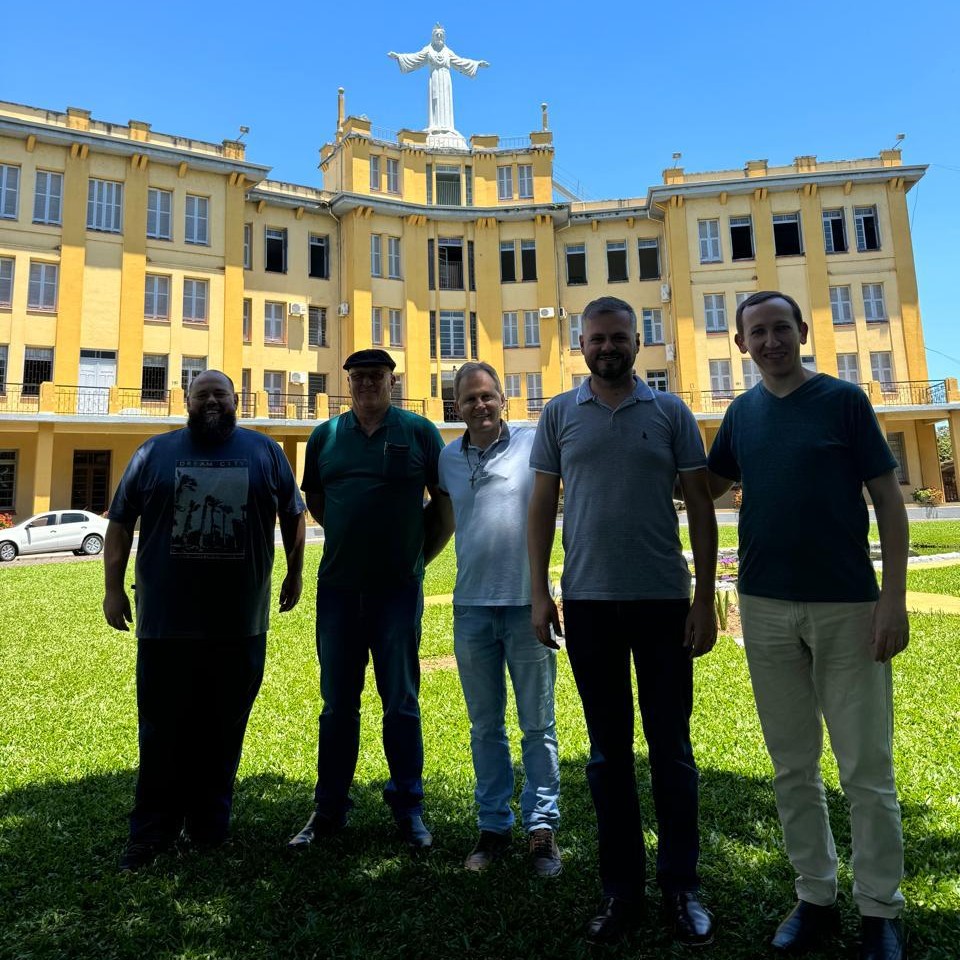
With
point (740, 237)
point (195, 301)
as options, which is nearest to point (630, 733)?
point (195, 301)

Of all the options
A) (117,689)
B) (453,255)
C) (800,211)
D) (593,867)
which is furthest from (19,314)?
(800,211)

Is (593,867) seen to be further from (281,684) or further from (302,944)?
(281,684)

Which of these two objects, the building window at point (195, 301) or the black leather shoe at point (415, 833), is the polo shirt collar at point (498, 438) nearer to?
the black leather shoe at point (415, 833)

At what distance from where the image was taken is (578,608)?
9.02 feet

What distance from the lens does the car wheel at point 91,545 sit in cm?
2109

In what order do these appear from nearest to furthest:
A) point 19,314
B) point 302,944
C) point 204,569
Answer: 1. point 302,944
2. point 204,569
3. point 19,314

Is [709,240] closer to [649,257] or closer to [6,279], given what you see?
[649,257]

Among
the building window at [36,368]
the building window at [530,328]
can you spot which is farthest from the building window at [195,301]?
the building window at [530,328]

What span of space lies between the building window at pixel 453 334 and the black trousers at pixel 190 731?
31.9m

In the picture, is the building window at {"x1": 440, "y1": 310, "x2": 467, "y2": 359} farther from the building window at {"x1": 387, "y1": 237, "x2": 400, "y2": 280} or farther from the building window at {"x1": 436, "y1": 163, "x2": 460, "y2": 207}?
the building window at {"x1": 436, "y1": 163, "x2": 460, "y2": 207}

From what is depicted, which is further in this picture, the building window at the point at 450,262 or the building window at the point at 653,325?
the building window at the point at 653,325

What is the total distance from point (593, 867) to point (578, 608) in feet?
3.96

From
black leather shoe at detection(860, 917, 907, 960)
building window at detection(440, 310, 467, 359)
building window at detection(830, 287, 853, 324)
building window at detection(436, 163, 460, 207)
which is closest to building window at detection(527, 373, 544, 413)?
building window at detection(440, 310, 467, 359)

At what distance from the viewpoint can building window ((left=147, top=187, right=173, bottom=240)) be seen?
29.2 metres
